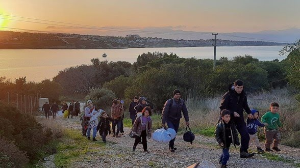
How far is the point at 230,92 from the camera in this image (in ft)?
30.5

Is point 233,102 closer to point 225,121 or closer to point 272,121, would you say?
point 225,121

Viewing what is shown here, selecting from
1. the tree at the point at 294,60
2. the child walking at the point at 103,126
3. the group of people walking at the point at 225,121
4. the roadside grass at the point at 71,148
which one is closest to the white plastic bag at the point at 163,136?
the group of people walking at the point at 225,121

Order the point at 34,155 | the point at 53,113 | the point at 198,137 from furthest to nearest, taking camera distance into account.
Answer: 1. the point at 53,113
2. the point at 198,137
3. the point at 34,155

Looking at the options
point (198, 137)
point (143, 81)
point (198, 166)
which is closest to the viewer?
point (198, 166)

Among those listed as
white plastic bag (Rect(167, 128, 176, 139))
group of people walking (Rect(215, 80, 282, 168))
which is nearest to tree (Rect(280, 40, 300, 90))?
group of people walking (Rect(215, 80, 282, 168))

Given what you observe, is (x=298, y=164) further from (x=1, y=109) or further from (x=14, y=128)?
(x=1, y=109)

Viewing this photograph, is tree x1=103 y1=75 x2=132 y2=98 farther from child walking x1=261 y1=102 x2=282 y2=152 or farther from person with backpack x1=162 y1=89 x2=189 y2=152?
child walking x1=261 y1=102 x2=282 y2=152

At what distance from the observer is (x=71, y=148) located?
522 inches

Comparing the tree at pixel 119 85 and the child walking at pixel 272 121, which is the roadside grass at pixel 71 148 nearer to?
the child walking at pixel 272 121

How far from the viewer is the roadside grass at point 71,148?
36.7 ft

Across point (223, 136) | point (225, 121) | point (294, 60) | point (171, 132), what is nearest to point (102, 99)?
point (294, 60)

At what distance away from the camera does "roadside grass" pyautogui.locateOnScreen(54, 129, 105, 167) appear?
1117 centimetres

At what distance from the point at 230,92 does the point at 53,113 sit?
1980cm

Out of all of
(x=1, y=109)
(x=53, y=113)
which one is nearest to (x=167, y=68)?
(x=53, y=113)
